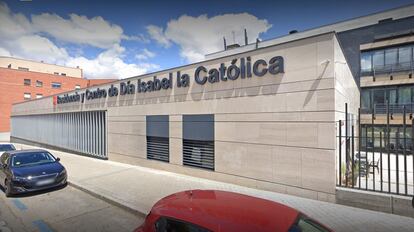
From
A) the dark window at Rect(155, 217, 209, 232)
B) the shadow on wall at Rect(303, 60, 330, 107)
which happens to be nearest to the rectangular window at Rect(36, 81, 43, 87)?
the shadow on wall at Rect(303, 60, 330, 107)

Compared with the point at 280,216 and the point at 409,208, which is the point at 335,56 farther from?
the point at 280,216

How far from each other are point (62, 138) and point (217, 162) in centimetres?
1600

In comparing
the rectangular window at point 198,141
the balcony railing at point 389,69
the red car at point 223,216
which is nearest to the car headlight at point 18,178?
the rectangular window at point 198,141

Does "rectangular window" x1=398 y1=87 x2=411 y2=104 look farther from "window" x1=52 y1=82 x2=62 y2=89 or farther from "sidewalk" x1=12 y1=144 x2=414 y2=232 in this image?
"window" x1=52 y1=82 x2=62 y2=89

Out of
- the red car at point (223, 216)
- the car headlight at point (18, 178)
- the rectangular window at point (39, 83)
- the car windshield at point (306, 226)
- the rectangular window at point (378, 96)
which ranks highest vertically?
the rectangular window at point (39, 83)

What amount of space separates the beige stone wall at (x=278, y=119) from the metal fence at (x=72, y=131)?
6688 mm

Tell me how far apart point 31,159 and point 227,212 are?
29.7ft

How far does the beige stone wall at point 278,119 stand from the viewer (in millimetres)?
6262

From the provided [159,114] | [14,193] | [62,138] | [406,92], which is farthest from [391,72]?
[62,138]

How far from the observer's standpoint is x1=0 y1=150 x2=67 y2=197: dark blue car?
7.44 m

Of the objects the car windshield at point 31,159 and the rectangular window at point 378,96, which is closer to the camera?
the car windshield at point 31,159

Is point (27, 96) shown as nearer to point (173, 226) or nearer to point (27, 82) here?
point (27, 82)

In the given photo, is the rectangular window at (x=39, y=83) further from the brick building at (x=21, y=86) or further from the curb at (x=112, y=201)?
the curb at (x=112, y=201)

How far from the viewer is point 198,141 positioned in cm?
939
